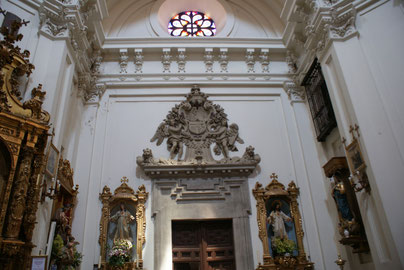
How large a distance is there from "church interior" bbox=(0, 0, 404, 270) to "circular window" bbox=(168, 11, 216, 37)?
0.06 m

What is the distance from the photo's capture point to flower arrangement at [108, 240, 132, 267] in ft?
23.8

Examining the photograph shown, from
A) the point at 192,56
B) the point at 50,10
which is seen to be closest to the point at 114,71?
the point at 192,56

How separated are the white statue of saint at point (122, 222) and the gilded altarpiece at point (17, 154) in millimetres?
2734

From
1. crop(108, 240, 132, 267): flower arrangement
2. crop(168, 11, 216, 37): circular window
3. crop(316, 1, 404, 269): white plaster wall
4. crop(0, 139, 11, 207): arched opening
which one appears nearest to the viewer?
crop(0, 139, 11, 207): arched opening

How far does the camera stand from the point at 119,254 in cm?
723

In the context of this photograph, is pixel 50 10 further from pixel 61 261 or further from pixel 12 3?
pixel 61 261

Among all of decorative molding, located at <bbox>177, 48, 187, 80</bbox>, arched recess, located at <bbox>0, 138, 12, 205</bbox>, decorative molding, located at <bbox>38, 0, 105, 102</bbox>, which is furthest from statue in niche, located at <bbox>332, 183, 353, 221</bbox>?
decorative molding, located at <bbox>38, 0, 105, 102</bbox>

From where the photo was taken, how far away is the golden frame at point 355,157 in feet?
20.3

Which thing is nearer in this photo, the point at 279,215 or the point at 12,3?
the point at 12,3

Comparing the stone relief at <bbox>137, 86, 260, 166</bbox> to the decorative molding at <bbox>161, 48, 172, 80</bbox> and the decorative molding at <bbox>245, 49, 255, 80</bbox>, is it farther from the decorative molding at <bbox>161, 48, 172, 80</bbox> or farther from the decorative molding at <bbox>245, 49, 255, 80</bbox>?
the decorative molding at <bbox>245, 49, 255, 80</bbox>

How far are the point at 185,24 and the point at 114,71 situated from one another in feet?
10.4

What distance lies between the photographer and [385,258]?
18.6 feet

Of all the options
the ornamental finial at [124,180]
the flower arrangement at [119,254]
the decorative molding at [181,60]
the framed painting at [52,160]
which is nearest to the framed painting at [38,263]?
the framed painting at [52,160]

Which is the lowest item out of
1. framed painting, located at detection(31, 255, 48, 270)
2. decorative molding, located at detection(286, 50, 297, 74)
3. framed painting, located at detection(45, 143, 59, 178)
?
framed painting, located at detection(31, 255, 48, 270)
